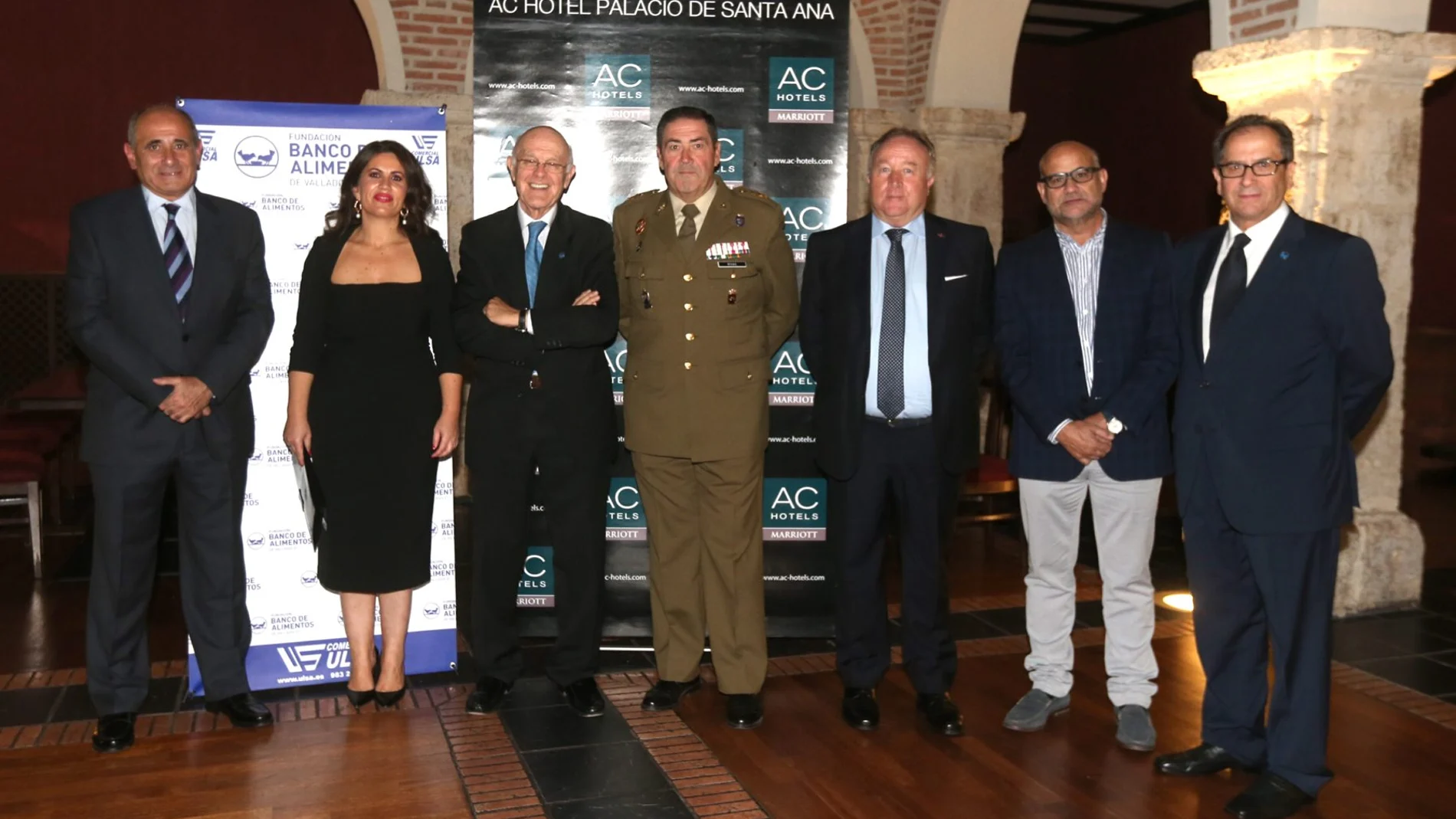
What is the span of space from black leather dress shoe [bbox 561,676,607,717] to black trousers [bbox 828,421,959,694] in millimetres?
795

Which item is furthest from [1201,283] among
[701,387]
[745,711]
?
[745,711]

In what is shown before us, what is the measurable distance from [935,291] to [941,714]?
1309 millimetres

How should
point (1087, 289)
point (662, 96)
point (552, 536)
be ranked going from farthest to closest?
point (662, 96), point (552, 536), point (1087, 289)

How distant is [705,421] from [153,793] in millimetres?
1858

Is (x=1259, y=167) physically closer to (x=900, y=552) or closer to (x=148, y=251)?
(x=900, y=552)

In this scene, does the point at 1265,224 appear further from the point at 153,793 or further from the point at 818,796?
the point at 153,793

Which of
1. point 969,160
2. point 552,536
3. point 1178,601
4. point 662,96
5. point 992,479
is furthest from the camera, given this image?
point 969,160

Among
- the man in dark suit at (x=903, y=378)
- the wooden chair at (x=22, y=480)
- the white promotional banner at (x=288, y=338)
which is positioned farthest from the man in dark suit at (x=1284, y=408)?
the wooden chair at (x=22, y=480)

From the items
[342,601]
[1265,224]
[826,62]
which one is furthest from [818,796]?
[826,62]

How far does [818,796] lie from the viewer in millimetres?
3314

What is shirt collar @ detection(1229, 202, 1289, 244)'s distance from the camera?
3.18m

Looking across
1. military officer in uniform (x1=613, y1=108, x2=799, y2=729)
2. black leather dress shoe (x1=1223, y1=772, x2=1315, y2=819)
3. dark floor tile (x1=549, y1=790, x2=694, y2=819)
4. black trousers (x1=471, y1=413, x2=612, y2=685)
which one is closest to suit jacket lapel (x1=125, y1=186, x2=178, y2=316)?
black trousers (x1=471, y1=413, x2=612, y2=685)

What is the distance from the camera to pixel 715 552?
3.86 m

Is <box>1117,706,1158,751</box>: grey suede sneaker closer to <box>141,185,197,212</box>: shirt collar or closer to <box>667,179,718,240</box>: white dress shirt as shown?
<box>667,179,718,240</box>: white dress shirt
